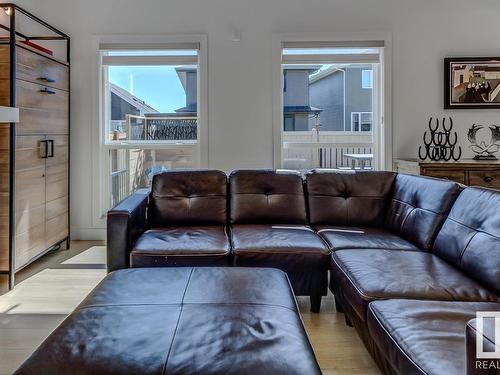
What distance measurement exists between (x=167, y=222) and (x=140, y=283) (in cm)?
122

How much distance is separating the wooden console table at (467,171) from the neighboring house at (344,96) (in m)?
0.95

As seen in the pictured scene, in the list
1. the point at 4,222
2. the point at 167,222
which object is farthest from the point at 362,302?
the point at 4,222

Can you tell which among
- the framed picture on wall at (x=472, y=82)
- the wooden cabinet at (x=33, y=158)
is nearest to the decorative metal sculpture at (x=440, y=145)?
the framed picture on wall at (x=472, y=82)

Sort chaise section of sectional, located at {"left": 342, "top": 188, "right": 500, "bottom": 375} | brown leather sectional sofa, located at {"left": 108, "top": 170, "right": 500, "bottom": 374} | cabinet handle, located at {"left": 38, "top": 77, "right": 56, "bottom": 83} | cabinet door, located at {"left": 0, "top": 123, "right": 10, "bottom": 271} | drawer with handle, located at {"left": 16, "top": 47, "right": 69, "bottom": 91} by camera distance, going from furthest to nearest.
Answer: cabinet handle, located at {"left": 38, "top": 77, "right": 56, "bottom": 83} → drawer with handle, located at {"left": 16, "top": 47, "right": 69, "bottom": 91} → cabinet door, located at {"left": 0, "top": 123, "right": 10, "bottom": 271} → brown leather sectional sofa, located at {"left": 108, "top": 170, "right": 500, "bottom": 374} → chaise section of sectional, located at {"left": 342, "top": 188, "right": 500, "bottom": 375}

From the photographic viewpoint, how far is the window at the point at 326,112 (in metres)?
4.12

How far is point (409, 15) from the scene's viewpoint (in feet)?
12.9

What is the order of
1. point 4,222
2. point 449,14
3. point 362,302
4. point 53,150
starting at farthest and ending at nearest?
point 449,14 < point 53,150 < point 4,222 < point 362,302

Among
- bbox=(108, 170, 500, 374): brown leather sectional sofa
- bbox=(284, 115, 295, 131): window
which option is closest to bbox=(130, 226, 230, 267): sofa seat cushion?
bbox=(108, 170, 500, 374): brown leather sectional sofa

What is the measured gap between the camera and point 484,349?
2.93 ft

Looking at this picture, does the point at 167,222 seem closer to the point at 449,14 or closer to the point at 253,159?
the point at 253,159

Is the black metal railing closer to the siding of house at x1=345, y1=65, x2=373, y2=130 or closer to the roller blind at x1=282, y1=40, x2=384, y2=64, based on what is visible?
the roller blind at x1=282, y1=40, x2=384, y2=64

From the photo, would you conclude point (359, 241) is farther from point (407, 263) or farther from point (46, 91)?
point (46, 91)

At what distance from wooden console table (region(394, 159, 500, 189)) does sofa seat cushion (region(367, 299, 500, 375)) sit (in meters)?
2.06

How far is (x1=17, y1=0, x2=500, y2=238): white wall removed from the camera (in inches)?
155
